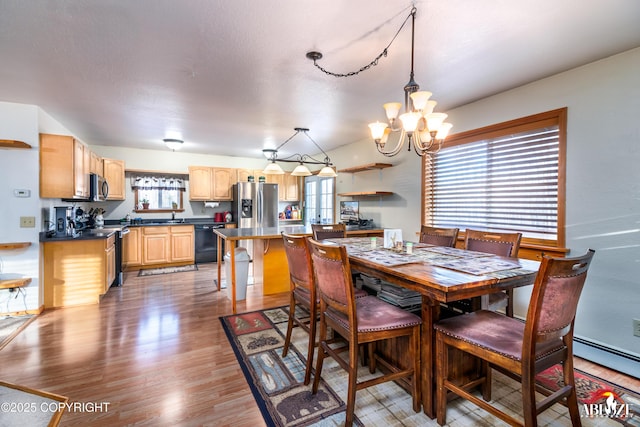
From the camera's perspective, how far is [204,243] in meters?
6.11

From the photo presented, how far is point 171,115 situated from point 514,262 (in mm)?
4061

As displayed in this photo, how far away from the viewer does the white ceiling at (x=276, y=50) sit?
1.77 meters

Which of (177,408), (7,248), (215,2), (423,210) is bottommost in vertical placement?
(177,408)

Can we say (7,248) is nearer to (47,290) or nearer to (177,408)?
(47,290)

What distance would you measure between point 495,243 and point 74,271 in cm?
468

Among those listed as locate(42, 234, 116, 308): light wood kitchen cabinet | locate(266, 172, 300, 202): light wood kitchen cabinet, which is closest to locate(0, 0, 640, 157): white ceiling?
locate(42, 234, 116, 308): light wood kitchen cabinet

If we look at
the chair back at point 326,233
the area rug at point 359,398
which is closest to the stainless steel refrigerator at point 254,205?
the chair back at point 326,233

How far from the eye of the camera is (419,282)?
149cm

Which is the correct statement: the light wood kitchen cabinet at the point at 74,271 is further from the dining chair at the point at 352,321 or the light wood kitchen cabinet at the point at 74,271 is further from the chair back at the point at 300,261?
the dining chair at the point at 352,321

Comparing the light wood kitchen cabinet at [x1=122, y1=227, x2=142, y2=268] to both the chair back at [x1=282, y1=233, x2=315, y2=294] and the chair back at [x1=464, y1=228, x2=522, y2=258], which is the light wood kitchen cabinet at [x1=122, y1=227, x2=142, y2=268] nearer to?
the chair back at [x1=282, y1=233, x2=315, y2=294]

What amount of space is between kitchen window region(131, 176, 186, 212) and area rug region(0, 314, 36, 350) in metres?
3.16

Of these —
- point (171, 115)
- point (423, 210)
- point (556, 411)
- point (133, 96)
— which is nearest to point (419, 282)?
point (556, 411)

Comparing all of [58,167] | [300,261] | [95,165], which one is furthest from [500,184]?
[95,165]

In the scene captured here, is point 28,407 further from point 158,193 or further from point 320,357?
point 158,193
